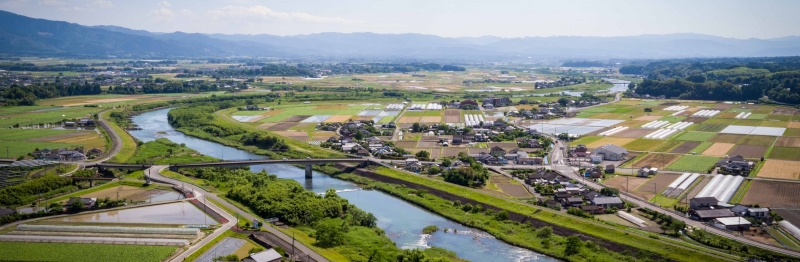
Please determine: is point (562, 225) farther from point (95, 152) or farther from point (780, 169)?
point (95, 152)

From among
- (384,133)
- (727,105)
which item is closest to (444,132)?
(384,133)

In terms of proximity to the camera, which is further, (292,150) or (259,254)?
(292,150)

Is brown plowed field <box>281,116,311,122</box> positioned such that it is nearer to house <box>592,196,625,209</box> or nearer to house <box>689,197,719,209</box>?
house <box>592,196,625,209</box>

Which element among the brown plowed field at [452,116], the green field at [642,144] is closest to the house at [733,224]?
the green field at [642,144]

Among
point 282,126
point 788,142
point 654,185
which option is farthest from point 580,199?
point 282,126

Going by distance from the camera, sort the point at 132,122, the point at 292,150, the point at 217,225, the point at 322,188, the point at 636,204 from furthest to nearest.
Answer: the point at 132,122, the point at 292,150, the point at 322,188, the point at 636,204, the point at 217,225

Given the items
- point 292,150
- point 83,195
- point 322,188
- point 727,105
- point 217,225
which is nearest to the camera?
point 217,225

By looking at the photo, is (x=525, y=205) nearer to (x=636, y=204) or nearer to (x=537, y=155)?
(x=636, y=204)
